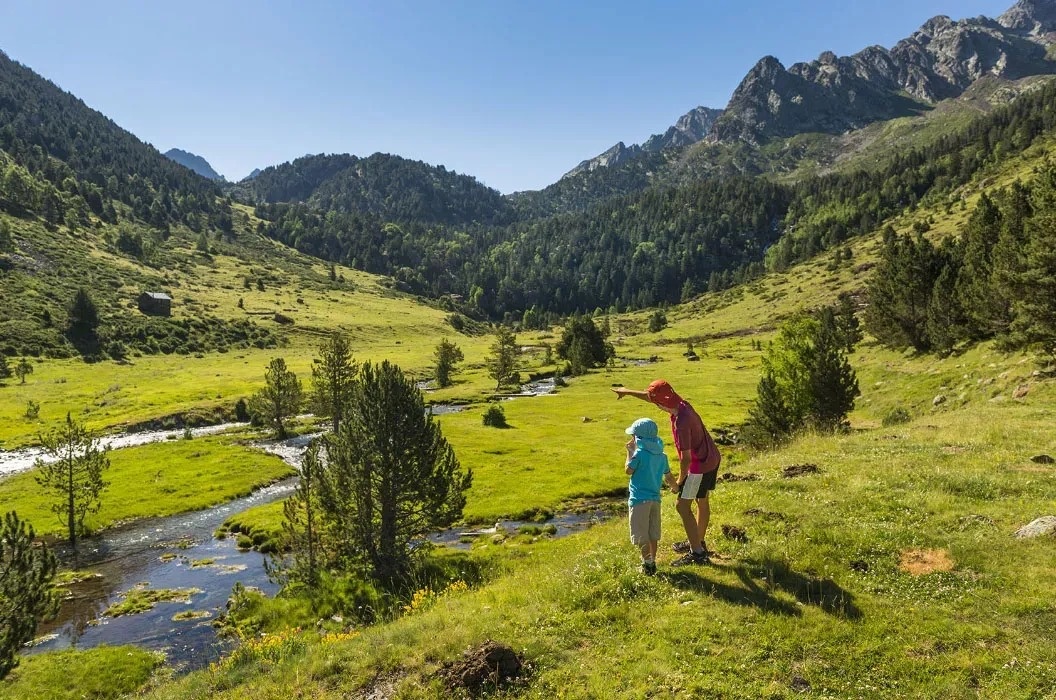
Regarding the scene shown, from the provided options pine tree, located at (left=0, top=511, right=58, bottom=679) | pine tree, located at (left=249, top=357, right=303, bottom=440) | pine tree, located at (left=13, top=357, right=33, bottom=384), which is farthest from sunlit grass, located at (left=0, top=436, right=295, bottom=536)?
pine tree, located at (left=13, top=357, right=33, bottom=384)

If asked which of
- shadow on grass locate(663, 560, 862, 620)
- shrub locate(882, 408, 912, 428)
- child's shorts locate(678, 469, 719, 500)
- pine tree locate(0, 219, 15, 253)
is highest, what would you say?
pine tree locate(0, 219, 15, 253)

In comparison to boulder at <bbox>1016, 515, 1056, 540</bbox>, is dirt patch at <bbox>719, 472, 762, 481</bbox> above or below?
below

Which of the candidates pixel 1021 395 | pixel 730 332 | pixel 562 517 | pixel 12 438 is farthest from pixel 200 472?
pixel 730 332

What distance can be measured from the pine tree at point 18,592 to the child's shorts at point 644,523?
66.0ft

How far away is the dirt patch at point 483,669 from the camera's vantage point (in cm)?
969

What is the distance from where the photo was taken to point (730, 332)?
18650 centimetres

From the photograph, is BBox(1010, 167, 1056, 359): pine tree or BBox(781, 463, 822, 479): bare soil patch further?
BBox(1010, 167, 1056, 359): pine tree

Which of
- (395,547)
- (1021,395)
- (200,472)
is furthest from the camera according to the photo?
(200,472)

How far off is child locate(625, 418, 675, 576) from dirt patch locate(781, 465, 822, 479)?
9.45 metres

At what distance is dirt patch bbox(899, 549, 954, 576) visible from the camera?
39.1ft

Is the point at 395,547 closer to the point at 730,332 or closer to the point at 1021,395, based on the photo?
the point at 1021,395

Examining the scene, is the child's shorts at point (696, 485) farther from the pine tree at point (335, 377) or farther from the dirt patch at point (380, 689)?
the pine tree at point (335, 377)

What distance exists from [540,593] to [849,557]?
7295 millimetres

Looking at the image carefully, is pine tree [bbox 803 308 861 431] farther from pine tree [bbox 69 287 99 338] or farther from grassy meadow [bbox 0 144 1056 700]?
pine tree [bbox 69 287 99 338]
